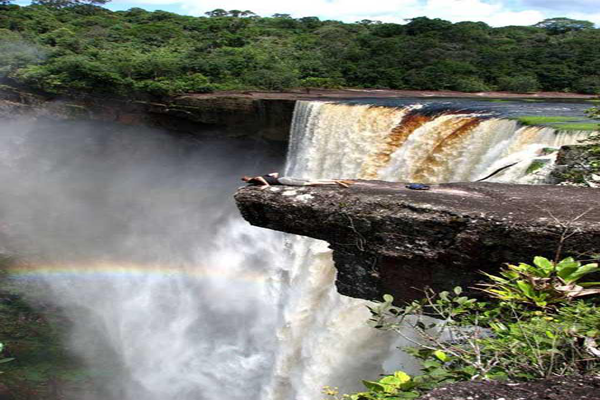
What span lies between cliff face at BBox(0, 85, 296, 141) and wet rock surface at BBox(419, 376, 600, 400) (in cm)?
1626

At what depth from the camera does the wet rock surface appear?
2.25 meters

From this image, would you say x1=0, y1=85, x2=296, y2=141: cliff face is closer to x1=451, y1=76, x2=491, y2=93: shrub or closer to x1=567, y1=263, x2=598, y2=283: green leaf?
x1=451, y1=76, x2=491, y2=93: shrub

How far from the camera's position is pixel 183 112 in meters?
19.8

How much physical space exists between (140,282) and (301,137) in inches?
249

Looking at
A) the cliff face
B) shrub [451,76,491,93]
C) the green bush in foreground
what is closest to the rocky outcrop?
the green bush in foreground

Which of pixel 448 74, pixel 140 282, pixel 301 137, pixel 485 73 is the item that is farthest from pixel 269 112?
pixel 485 73

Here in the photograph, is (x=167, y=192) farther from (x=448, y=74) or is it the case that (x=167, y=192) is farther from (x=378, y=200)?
(x=378, y=200)

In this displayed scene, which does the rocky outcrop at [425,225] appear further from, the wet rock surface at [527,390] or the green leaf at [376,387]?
the green leaf at [376,387]

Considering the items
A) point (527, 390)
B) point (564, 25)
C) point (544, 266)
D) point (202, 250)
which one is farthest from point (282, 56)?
point (527, 390)

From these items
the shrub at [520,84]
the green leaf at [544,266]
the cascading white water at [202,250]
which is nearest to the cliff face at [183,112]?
the cascading white water at [202,250]

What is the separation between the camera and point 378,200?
486 centimetres

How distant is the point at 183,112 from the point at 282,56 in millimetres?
9031

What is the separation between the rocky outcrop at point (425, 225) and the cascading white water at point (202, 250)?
176 cm

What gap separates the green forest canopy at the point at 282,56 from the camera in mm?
21281
